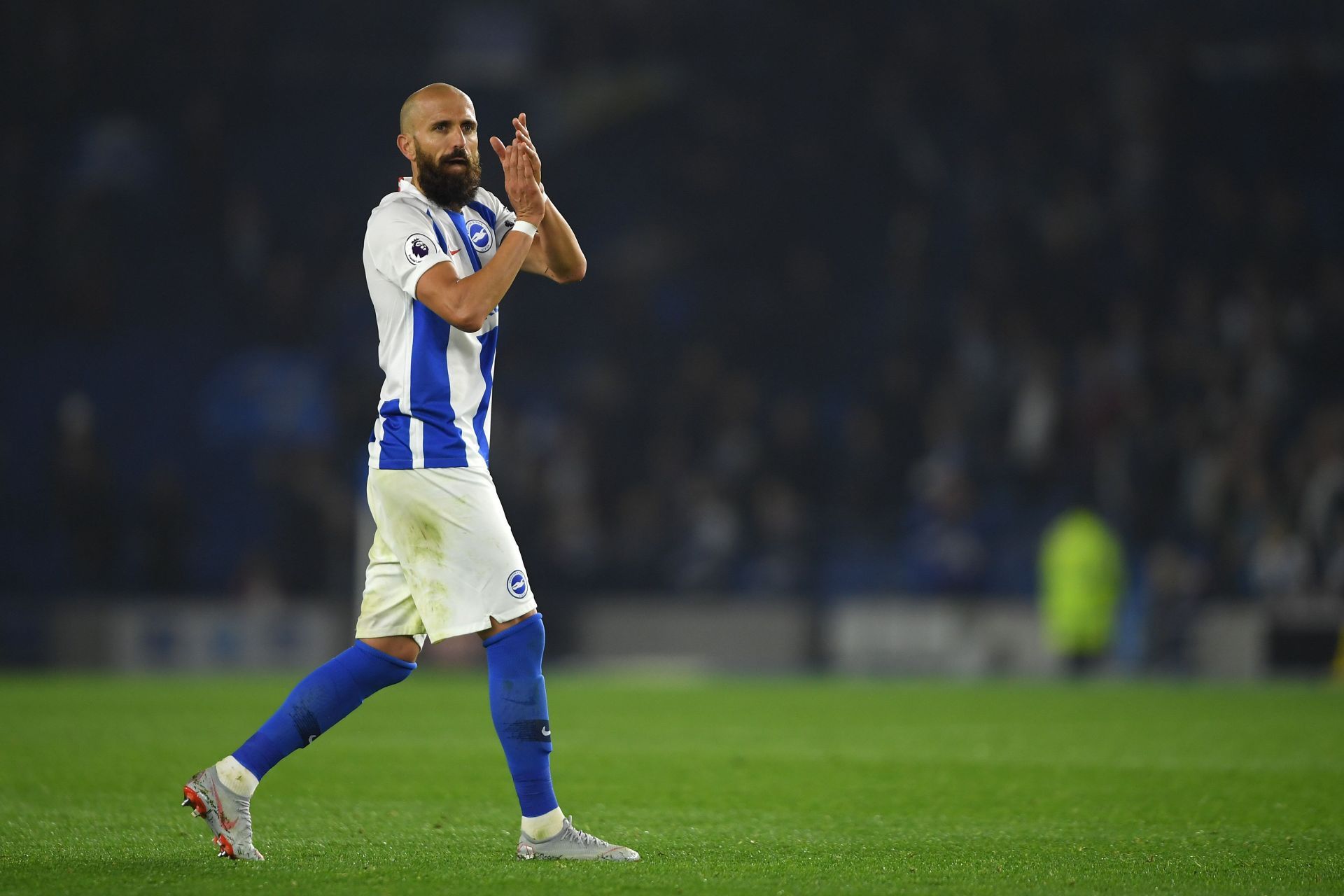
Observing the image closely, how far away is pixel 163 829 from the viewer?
5.88 meters

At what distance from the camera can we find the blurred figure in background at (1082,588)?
17.5 meters

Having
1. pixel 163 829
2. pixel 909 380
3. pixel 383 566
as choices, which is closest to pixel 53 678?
pixel 909 380

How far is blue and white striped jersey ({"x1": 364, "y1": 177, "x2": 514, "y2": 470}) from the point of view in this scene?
→ 5035 millimetres

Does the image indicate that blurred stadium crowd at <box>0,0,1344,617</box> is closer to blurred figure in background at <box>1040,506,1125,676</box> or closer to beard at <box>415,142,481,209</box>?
blurred figure in background at <box>1040,506,1125,676</box>

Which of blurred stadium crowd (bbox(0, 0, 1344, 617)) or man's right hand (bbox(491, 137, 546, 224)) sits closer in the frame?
man's right hand (bbox(491, 137, 546, 224))

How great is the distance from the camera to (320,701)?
5.14 meters

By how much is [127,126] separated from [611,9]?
710 cm

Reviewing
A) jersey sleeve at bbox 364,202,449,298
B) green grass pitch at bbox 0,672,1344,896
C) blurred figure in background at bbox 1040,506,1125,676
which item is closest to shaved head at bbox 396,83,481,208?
jersey sleeve at bbox 364,202,449,298

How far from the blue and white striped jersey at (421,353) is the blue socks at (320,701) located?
0.57 metres

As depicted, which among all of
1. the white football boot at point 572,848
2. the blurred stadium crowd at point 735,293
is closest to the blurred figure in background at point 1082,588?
the blurred stadium crowd at point 735,293

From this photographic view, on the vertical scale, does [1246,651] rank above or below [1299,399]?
below

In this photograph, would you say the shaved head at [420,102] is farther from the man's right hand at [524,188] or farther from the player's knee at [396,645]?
the player's knee at [396,645]

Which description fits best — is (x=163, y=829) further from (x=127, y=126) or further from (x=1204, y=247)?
(x=127, y=126)

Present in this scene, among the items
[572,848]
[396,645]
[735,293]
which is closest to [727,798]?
[572,848]
